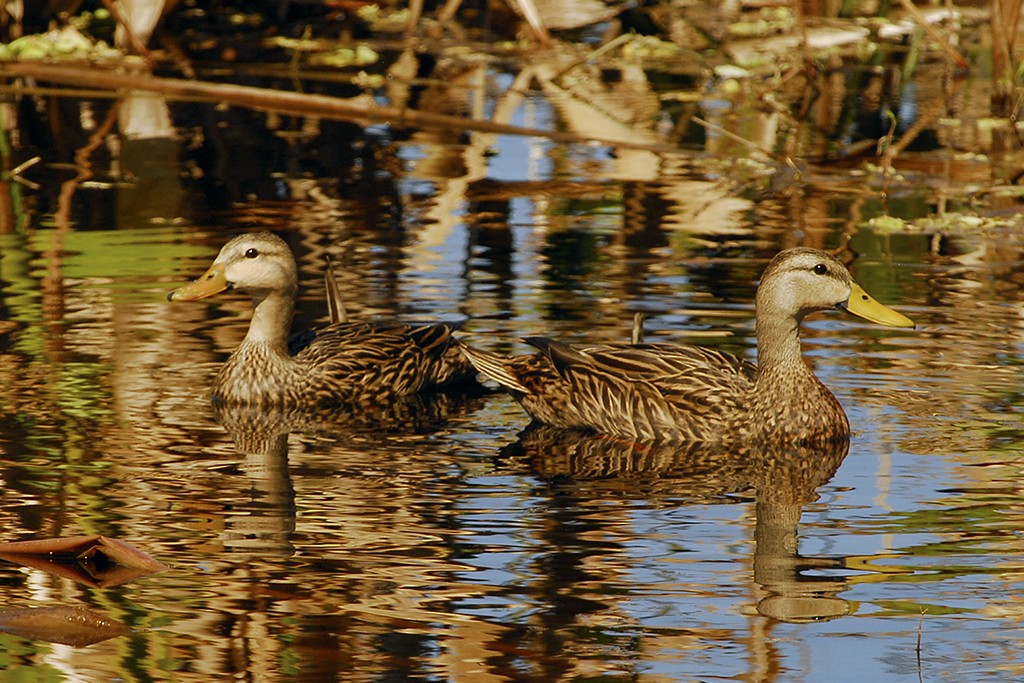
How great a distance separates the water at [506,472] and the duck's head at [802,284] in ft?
2.05

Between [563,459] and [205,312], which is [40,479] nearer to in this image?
[563,459]

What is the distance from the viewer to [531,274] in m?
11.8

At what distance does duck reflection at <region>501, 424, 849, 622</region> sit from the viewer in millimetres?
6656

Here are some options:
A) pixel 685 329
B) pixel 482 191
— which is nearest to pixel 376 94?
pixel 482 191

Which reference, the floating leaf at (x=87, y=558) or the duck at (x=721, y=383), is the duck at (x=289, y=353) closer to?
the duck at (x=721, y=383)

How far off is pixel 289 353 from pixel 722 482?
282cm

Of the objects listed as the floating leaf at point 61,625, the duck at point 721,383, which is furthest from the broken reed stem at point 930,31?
the floating leaf at point 61,625

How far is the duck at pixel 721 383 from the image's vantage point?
8945 mm

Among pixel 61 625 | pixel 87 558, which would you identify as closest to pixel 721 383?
pixel 87 558

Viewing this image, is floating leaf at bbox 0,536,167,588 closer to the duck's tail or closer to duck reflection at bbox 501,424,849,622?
duck reflection at bbox 501,424,849,622

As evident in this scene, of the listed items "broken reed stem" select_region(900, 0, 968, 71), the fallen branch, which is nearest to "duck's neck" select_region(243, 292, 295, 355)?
the fallen branch

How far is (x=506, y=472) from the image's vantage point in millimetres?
8320

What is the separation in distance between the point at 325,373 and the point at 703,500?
107 inches

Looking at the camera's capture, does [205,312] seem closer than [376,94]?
Yes
